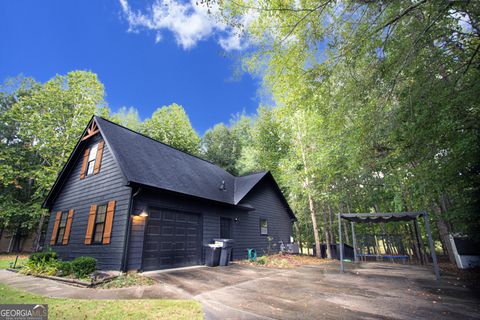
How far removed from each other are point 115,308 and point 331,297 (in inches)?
169

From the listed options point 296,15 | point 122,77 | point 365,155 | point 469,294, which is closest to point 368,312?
point 469,294

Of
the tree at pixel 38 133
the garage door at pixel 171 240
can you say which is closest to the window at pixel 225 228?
the garage door at pixel 171 240

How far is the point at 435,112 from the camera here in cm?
468

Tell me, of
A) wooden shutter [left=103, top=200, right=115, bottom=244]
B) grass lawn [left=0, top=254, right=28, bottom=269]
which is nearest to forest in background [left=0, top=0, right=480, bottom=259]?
wooden shutter [left=103, top=200, right=115, bottom=244]

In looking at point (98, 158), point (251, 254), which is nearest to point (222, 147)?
point (251, 254)

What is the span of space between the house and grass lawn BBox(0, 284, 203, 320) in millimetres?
2555

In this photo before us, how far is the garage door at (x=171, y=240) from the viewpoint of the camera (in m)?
7.80

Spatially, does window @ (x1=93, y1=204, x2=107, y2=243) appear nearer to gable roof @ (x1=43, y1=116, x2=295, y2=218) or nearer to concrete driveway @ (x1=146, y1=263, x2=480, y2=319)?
gable roof @ (x1=43, y1=116, x2=295, y2=218)

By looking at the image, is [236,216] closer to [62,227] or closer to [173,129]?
[62,227]

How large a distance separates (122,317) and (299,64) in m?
6.23

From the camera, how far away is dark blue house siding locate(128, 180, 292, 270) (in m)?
7.51

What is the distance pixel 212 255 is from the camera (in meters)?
9.30

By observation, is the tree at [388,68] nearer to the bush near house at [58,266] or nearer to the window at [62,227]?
the bush near house at [58,266]

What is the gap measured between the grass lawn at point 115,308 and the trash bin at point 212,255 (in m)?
5.05
